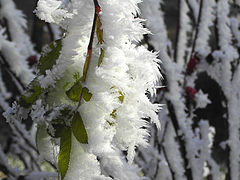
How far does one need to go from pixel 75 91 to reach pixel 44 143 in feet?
0.37

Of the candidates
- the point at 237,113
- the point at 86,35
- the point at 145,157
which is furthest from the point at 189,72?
the point at 86,35

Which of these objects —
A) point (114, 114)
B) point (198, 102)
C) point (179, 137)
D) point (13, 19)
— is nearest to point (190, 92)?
point (198, 102)

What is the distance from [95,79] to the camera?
0.47 metres

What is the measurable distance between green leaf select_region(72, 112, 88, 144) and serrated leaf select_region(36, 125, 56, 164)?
6cm

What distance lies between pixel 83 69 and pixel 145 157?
1.63 metres

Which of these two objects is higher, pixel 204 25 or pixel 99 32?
pixel 99 32

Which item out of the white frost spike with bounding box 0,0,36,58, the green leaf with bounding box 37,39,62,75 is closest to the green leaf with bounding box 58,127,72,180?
the green leaf with bounding box 37,39,62,75

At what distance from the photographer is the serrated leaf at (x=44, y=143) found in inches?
19.9

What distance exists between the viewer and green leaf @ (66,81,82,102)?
47cm

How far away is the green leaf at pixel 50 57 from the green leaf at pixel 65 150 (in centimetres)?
10

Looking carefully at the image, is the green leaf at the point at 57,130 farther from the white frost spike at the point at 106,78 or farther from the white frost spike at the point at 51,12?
the white frost spike at the point at 51,12

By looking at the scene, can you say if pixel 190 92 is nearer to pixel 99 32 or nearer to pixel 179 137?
pixel 179 137

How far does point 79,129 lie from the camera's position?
455 mm

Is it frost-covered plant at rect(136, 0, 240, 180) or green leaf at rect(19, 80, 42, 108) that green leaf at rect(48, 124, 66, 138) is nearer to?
green leaf at rect(19, 80, 42, 108)
